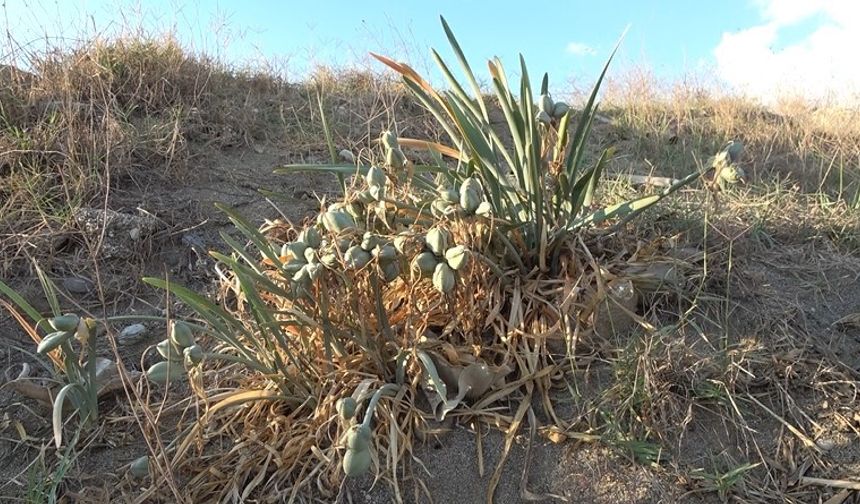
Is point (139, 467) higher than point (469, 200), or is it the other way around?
point (469, 200)

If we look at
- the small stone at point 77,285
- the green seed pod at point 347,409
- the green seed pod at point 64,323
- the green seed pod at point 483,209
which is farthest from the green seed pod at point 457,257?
the small stone at point 77,285

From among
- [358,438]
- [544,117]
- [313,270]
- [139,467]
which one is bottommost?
[139,467]

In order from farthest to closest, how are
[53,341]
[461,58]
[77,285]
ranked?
[77,285] → [461,58] → [53,341]

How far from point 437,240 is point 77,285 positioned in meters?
1.38

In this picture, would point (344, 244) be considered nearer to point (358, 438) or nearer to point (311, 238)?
point (311, 238)

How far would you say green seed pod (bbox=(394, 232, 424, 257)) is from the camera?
129 cm

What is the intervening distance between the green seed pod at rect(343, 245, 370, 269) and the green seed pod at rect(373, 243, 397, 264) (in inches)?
0.8

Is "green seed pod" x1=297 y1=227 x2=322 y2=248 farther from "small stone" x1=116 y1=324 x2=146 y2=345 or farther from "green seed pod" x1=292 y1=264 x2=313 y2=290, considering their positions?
"small stone" x1=116 y1=324 x2=146 y2=345

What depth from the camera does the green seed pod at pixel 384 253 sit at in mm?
1244

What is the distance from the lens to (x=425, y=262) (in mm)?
1262

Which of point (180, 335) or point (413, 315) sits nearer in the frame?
point (180, 335)

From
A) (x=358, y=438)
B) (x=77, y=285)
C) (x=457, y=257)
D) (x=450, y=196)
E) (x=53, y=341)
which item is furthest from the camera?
(x=77, y=285)

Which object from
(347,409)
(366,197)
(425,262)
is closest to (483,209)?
(425,262)

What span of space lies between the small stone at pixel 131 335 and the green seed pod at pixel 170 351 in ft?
2.12
